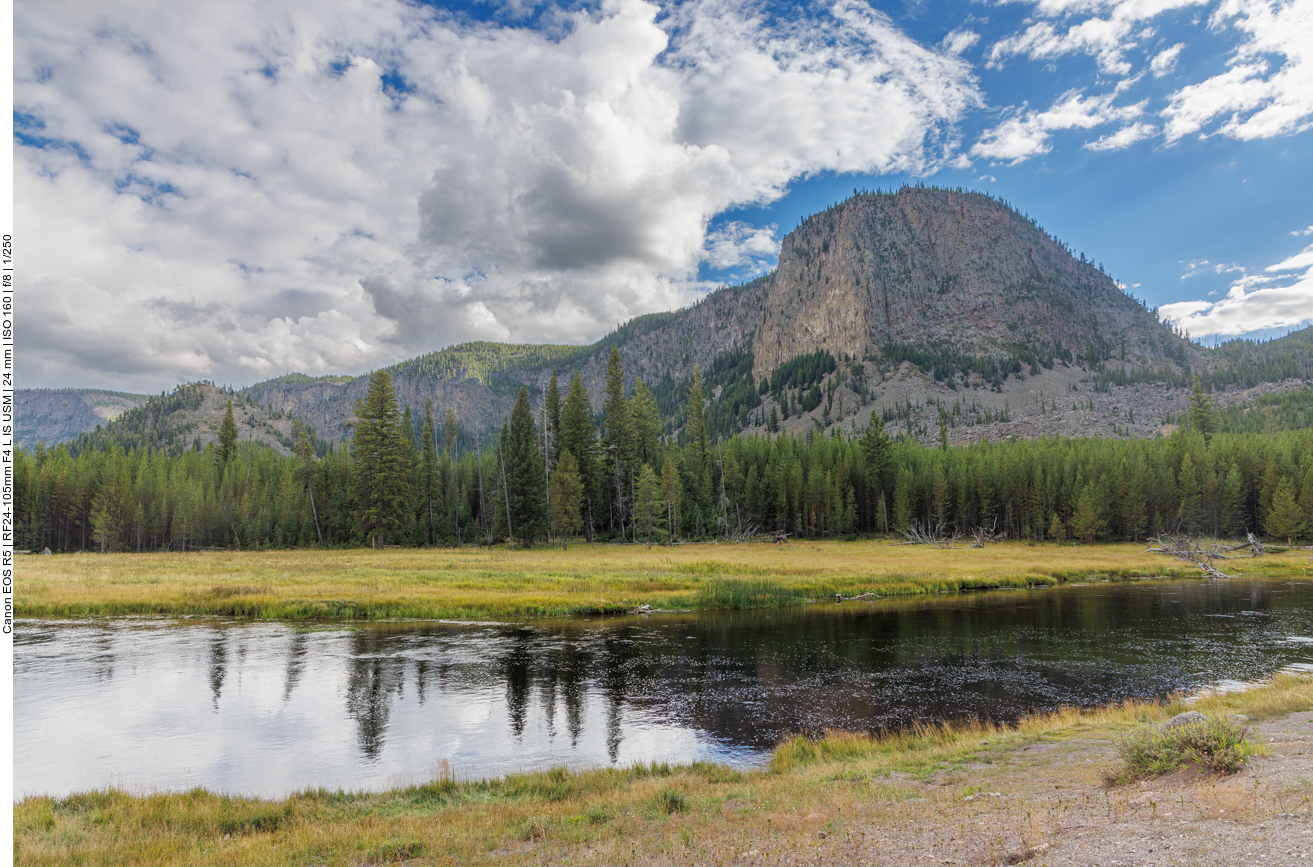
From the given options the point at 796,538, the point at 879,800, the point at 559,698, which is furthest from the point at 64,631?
the point at 796,538

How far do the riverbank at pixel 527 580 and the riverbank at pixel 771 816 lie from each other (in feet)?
79.8

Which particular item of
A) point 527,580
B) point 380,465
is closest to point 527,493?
point 380,465

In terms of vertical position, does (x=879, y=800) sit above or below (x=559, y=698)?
above

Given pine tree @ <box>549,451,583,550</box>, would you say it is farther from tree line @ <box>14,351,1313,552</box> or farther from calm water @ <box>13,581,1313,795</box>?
calm water @ <box>13,581,1313,795</box>

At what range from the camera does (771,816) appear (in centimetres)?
1026

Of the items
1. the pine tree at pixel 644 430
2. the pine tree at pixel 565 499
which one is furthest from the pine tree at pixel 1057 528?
the pine tree at pixel 565 499

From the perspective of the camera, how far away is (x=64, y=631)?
99.9ft

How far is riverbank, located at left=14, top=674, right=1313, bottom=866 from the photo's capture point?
797cm

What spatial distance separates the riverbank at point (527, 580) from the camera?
36.2 m

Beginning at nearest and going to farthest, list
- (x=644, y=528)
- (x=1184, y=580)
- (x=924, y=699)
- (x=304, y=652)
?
(x=924, y=699) < (x=304, y=652) < (x=1184, y=580) < (x=644, y=528)

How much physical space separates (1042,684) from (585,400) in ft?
238

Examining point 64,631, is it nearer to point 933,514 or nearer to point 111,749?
point 111,749

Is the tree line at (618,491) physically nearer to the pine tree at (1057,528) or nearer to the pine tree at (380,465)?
the pine tree at (380,465)

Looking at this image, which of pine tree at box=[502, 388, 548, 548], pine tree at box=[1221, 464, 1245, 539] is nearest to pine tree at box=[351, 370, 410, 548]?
pine tree at box=[502, 388, 548, 548]
